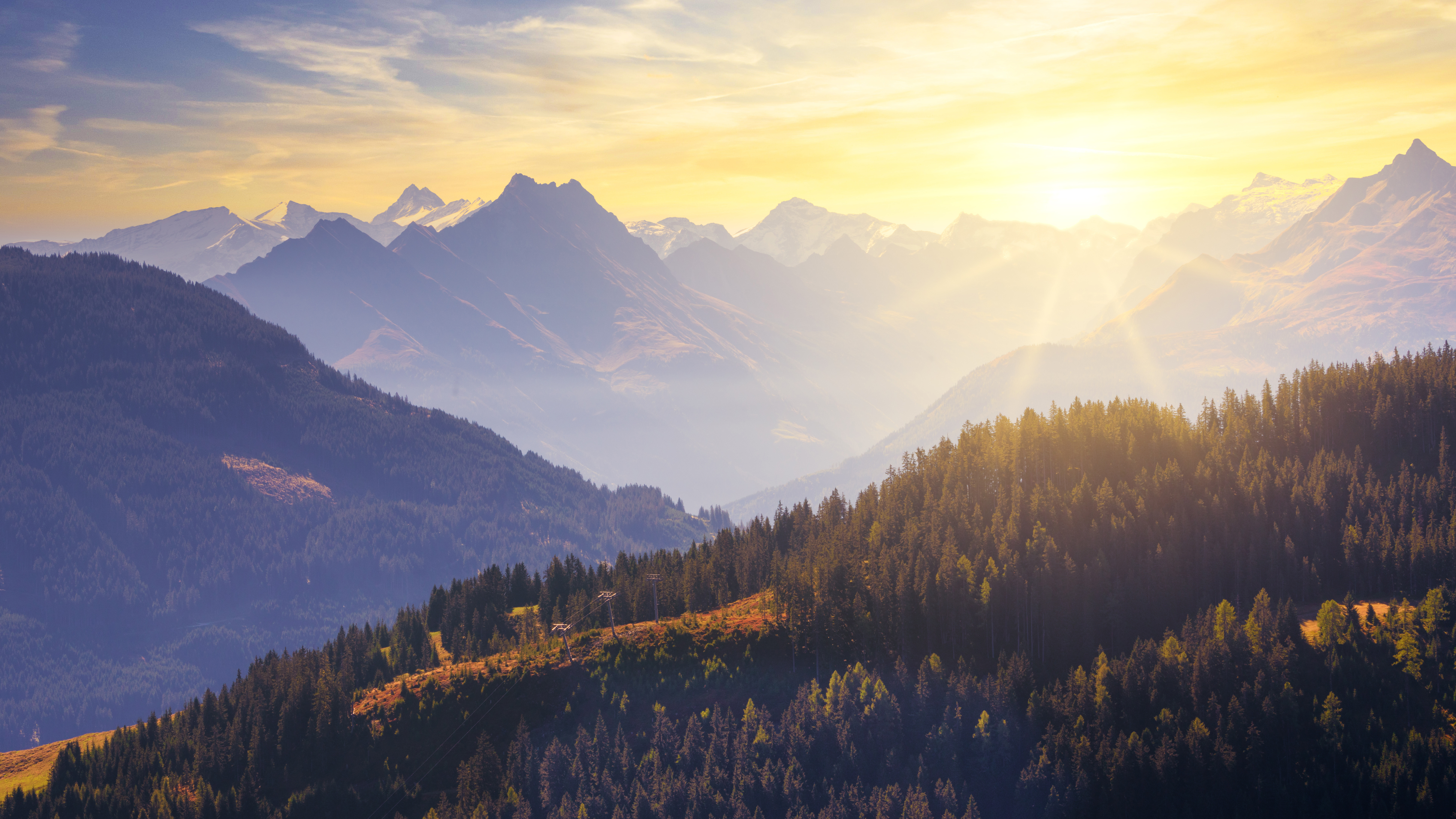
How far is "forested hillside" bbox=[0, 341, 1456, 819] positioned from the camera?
127 m

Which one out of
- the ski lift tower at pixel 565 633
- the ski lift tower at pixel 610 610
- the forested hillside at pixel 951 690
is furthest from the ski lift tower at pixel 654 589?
the ski lift tower at pixel 565 633

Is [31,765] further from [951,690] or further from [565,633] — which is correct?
[951,690]

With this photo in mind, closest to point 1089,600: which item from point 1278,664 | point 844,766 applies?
point 1278,664

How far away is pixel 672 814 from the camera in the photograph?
423ft

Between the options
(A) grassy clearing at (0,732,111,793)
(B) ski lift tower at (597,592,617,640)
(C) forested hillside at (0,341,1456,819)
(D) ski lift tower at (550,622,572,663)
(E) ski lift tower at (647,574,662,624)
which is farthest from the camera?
(A) grassy clearing at (0,732,111,793)

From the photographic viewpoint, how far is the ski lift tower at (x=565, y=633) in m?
145

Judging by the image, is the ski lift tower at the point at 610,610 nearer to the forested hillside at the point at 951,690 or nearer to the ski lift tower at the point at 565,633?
the forested hillside at the point at 951,690

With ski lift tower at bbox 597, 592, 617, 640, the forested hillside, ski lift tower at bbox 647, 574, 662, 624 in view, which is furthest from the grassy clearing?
ski lift tower at bbox 647, 574, 662, 624

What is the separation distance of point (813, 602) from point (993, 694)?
33.4 m

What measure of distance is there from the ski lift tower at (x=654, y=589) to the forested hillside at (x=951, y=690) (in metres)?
1.43

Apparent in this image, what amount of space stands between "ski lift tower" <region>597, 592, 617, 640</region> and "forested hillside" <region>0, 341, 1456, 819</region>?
149 cm

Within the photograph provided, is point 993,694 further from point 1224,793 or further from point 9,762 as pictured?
point 9,762

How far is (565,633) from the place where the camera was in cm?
16162

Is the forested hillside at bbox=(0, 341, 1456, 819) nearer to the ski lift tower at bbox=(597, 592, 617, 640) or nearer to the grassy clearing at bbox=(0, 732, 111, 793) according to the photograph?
the ski lift tower at bbox=(597, 592, 617, 640)
